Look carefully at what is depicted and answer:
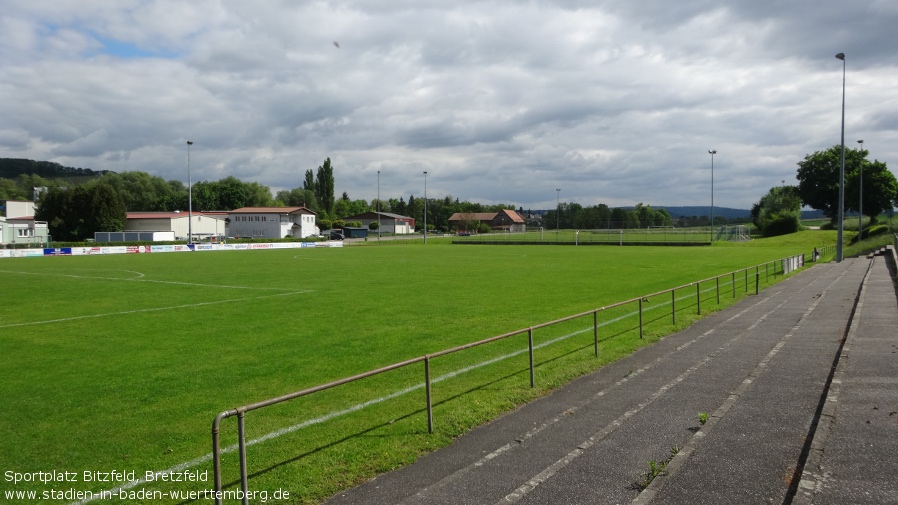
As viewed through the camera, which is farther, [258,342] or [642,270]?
[642,270]

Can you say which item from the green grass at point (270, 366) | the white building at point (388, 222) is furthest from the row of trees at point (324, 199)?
the green grass at point (270, 366)

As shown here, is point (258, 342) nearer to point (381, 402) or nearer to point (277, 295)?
point (381, 402)

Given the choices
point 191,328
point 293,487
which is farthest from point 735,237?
point 293,487

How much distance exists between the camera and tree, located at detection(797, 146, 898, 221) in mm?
83562

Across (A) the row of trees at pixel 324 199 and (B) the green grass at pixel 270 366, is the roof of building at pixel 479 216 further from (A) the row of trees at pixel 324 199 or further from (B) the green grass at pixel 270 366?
(B) the green grass at pixel 270 366

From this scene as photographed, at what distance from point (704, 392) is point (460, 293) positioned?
14.5 metres

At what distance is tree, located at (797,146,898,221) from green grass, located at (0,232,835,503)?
260ft

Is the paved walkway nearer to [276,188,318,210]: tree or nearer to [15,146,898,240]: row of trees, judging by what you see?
[15,146,898,240]: row of trees

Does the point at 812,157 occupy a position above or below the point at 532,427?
above

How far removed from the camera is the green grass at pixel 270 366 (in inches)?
263

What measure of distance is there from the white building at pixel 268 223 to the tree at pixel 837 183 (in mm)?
84237

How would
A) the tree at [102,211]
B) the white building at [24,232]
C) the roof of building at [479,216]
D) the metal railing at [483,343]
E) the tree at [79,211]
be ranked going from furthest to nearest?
the roof of building at [479,216] < the tree at [102,211] < the tree at [79,211] < the white building at [24,232] < the metal railing at [483,343]

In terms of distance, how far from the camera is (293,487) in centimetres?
563

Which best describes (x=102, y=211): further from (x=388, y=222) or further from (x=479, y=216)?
(x=479, y=216)
